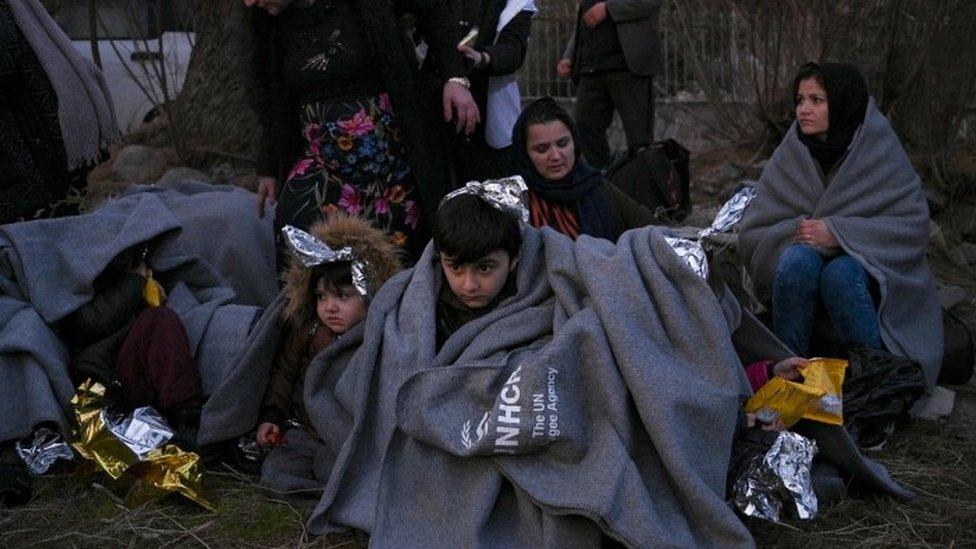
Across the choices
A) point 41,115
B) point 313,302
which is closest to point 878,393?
point 313,302

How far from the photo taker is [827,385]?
3.82m

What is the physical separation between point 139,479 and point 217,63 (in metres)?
4.56

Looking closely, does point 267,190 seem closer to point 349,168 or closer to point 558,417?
point 349,168

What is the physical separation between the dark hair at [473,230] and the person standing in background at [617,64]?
325cm

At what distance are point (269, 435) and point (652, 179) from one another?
2.49 m

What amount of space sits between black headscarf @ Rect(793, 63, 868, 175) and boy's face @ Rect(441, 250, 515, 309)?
165 centimetres

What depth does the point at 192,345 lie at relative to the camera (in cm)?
441

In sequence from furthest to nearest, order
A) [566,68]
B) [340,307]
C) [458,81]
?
[566,68], [458,81], [340,307]

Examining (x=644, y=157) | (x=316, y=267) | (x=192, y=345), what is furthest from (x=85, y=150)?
(x=644, y=157)

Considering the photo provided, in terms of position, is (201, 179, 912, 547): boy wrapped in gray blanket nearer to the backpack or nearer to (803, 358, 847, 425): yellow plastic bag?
(803, 358, 847, 425): yellow plastic bag

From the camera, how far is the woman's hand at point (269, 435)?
4113 millimetres

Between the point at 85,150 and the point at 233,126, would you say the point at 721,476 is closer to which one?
the point at 85,150

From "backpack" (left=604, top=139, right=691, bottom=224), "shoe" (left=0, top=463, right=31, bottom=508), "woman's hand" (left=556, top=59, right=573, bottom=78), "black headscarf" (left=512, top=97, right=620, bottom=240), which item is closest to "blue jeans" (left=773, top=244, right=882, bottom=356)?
"black headscarf" (left=512, top=97, right=620, bottom=240)

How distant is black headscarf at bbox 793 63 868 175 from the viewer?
4832mm
